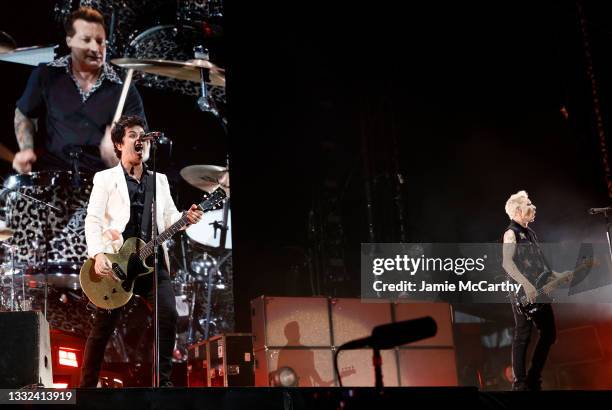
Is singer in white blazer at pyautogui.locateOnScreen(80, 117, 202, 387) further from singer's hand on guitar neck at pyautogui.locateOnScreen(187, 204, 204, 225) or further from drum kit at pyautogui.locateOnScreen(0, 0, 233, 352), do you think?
drum kit at pyautogui.locateOnScreen(0, 0, 233, 352)

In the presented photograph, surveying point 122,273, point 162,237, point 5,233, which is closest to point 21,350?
point 122,273

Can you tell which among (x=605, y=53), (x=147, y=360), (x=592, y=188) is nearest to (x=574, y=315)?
(x=592, y=188)

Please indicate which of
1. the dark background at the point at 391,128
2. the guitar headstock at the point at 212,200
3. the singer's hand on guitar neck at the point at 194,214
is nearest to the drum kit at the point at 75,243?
the dark background at the point at 391,128

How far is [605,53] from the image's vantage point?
24.6 feet

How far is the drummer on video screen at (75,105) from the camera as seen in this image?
247 inches

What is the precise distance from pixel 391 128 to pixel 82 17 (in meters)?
3.30

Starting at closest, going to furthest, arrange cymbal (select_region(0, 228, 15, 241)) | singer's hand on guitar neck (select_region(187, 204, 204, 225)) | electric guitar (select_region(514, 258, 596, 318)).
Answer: singer's hand on guitar neck (select_region(187, 204, 204, 225)) → electric guitar (select_region(514, 258, 596, 318)) → cymbal (select_region(0, 228, 15, 241))

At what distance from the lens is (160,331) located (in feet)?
16.6

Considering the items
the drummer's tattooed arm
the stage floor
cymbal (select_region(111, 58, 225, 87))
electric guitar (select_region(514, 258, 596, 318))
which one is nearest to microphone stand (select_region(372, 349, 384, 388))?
the stage floor

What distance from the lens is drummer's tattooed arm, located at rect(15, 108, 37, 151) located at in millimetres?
6227

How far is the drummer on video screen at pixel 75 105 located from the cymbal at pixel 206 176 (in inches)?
27.0

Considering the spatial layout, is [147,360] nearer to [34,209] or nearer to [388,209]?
[34,209]

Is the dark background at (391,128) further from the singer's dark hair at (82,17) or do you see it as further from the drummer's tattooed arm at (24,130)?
the drummer's tattooed arm at (24,130)

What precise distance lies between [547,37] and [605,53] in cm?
62
